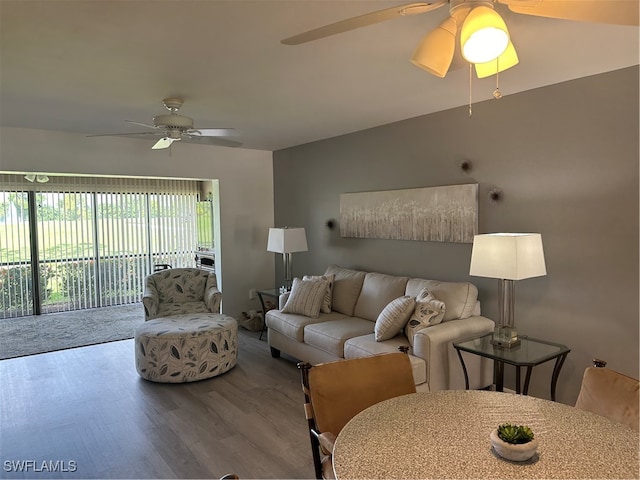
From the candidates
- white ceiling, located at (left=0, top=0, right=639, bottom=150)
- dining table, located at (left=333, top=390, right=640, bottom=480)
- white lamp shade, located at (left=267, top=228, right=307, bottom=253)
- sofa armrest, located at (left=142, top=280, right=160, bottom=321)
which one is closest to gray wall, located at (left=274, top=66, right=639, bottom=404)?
white ceiling, located at (left=0, top=0, right=639, bottom=150)

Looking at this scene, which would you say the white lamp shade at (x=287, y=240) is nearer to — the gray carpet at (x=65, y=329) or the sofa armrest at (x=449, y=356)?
the sofa armrest at (x=449, y=356)

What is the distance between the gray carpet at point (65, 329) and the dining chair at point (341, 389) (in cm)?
433

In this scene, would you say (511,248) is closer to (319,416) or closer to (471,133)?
(471,133)

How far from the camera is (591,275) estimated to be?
2963mm

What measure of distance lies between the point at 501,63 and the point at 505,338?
1.89 meters

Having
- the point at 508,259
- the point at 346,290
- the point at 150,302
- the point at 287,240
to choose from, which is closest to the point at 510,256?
the point at 508,259

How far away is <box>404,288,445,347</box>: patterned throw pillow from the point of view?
3297 mm

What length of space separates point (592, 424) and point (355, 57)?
2090 millimetres

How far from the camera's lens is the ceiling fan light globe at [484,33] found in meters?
1.41

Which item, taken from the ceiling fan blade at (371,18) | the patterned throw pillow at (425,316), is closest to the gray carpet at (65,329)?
the patterned throw pillow at (425,316)

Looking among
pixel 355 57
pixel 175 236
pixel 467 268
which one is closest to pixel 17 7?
pixel 355 57

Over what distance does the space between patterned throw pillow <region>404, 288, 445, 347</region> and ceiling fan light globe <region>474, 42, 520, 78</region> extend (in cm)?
185

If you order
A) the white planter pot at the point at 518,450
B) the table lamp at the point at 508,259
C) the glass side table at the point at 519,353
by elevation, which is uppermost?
the table lamp at the point at 508,259

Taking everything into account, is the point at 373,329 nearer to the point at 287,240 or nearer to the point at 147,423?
the point at 287,240
